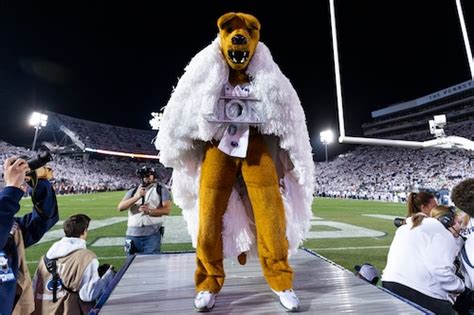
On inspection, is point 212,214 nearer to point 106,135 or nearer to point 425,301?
point 425,301

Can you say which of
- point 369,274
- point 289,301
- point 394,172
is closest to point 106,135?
point 394,172

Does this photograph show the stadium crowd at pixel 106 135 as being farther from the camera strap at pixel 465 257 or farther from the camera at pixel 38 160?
the camera strap at pixel 465 257

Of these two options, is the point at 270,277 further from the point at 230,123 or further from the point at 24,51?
the point at 24,51

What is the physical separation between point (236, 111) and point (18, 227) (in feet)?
4.89

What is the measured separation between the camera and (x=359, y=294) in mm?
2385

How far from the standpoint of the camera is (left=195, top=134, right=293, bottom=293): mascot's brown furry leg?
2189 millimetres

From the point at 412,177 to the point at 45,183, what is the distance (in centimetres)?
3532

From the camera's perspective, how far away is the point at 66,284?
2512mm

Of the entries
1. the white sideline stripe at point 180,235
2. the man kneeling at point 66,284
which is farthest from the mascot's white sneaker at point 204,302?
the white sideline stripe at point 180,235

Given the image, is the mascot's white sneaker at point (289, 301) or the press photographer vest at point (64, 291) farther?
the press photographer vest at point (64, 291)

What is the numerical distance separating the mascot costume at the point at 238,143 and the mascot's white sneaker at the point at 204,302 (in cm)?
1

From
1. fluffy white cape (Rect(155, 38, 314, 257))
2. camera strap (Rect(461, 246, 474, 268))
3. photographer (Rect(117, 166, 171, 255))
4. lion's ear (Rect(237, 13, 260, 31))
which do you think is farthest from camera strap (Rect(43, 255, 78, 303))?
camera strap (Rect(461, 246, 474, 268))

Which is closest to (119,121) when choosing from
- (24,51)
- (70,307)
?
(24,51)

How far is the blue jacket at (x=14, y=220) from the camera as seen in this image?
1561 mm
